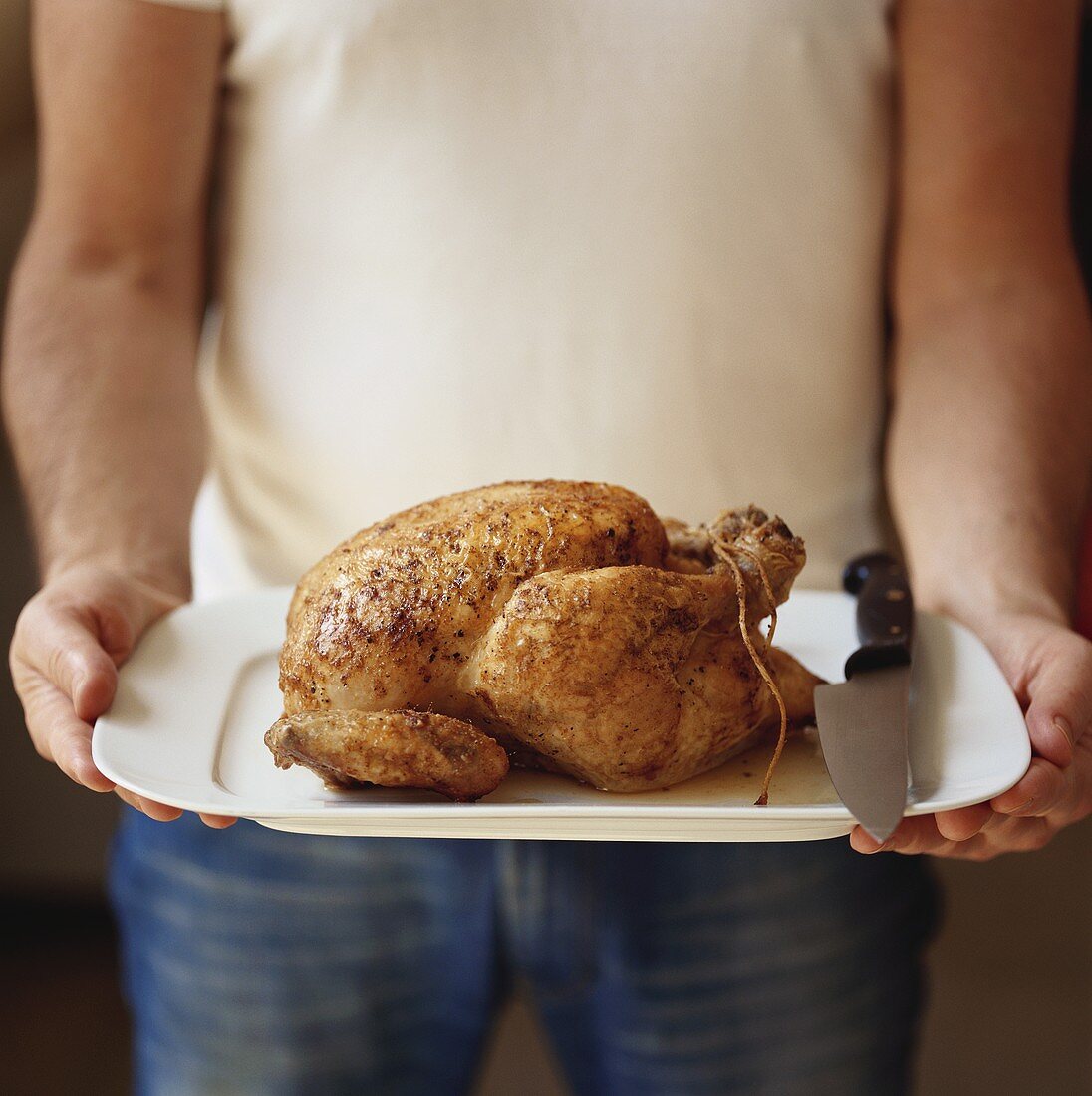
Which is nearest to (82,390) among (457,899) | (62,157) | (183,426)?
(183,426)

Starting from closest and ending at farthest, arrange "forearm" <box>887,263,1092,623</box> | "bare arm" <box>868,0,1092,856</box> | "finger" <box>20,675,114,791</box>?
"finger" <box>20,675,114,791</box> < "forearm" <box>887,263,1092,623</box> < "bare arm" <box>868,0,1092,856</box>

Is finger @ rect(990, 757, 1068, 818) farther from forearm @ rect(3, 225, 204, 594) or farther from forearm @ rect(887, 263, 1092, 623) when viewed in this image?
forearm @ rect(3, 225, 204, 594)

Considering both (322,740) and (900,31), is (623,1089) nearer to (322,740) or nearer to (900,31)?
(322,740)

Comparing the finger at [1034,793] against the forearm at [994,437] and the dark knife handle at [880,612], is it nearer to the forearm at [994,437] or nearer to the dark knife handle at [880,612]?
the dark knife handle at [880,612]

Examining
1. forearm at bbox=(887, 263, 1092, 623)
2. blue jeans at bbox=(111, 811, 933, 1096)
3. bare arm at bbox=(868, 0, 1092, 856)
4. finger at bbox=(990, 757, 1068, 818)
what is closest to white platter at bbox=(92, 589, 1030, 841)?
finger at bbox=(990, 757, 1068, 818)

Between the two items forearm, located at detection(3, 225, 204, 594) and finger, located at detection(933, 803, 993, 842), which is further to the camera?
forearm, located at detection(3, 225, 204, 594)

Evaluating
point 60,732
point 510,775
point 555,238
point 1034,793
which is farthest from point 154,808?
point 555,238

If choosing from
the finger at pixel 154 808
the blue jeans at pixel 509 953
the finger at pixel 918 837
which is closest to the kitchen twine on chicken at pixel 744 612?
the finger at pixel 918 837
